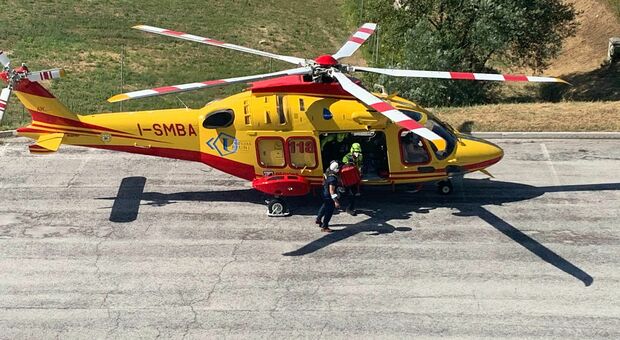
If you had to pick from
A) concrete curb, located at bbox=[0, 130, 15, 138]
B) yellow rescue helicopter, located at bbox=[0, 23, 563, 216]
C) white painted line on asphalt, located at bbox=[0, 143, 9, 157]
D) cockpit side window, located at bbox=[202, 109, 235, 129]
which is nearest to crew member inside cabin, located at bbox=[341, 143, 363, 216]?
yellow rescue helicopter, located at bbox=[0, 23, 563, 216]

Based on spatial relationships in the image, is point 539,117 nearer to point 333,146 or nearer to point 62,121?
point 333,146

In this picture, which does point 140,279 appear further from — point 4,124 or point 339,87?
point 4,124

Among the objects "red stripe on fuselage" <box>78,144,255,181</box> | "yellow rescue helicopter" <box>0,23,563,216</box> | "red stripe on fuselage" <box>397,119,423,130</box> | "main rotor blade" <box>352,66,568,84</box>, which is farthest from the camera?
"red stripe on fuselage" <box>78,144,255,181</box>

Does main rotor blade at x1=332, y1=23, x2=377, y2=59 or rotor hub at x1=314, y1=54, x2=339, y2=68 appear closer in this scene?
rotor hub at x1=314, y1=54, x2=339, y2=68

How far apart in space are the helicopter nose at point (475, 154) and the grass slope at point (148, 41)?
44.9 feet

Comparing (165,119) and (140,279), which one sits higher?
(165,119)

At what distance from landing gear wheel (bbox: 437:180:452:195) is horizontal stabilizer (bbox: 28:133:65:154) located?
9.34 meters

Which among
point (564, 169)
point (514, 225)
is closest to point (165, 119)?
point (514, 225)

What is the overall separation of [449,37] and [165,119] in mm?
14103

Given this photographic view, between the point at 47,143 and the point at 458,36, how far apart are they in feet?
55.5

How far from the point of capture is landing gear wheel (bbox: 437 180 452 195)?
52.2 ft

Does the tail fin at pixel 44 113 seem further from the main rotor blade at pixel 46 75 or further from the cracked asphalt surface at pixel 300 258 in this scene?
the cracked asphalt surface at pixel 300 258

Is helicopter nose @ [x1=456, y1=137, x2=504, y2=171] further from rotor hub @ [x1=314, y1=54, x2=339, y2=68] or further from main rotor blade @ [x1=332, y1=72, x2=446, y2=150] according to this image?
rotor hub @ [x1=314, y1=54, x2=339, y2=68]

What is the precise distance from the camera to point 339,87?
14.5 metres
